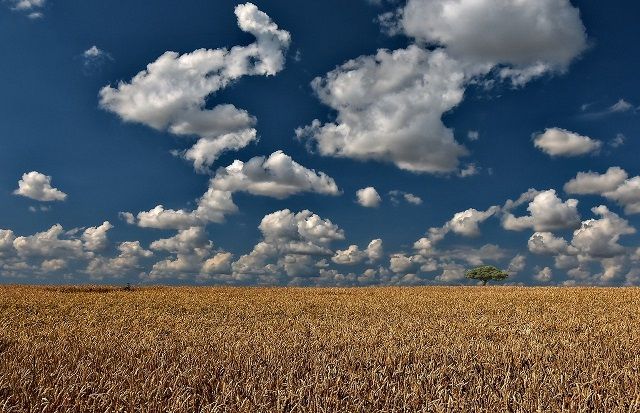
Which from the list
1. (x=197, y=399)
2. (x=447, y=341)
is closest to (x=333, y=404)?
(x=197, y=399)

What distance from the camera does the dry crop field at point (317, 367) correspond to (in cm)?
616

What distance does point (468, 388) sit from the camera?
7.26 meters

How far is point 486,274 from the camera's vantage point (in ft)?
305

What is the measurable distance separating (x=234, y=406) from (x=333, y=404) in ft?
3.80

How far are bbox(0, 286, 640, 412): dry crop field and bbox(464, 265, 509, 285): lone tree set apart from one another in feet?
253

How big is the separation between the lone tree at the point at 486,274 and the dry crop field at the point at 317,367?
253ft

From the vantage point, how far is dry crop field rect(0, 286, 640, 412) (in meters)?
6.16

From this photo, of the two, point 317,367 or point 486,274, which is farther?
point 486,274

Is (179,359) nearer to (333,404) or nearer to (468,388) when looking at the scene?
(333,404)

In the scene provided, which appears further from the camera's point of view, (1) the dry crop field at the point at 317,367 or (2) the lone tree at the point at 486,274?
(2) the lone tree at the point at 486,274

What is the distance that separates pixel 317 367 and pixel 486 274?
90.7 meters

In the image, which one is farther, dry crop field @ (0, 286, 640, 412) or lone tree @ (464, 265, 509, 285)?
lone tree @ (464, 265, 509, 285)

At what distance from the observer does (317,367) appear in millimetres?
7918

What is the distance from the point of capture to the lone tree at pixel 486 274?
302ft
